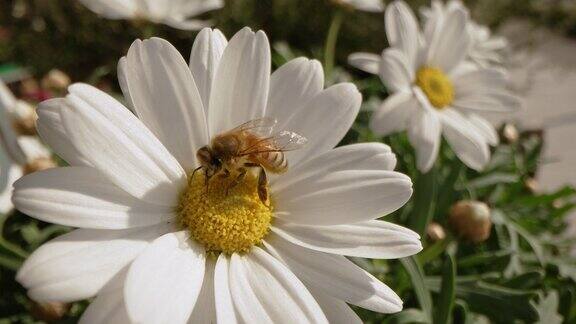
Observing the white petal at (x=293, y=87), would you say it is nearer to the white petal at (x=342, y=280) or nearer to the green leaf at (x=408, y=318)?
the white petal at (x=342, y=280)

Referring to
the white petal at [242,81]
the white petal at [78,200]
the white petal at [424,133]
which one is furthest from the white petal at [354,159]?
the white petal at [424,133]

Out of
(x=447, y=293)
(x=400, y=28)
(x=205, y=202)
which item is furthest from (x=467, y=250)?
(x=205, y=202)

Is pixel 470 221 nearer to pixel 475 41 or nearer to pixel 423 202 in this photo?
pixel 423 202

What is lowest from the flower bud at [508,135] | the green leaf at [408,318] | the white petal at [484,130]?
the green leaf at [408,318]

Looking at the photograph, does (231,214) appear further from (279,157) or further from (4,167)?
(4,167)

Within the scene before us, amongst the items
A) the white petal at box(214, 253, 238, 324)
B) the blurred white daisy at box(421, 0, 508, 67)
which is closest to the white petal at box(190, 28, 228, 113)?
the white petal at box(214, 253, 238, 324)

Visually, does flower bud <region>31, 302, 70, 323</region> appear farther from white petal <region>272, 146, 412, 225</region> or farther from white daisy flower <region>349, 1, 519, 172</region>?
white daisy flower <region>349, 1, 519, 172</region>

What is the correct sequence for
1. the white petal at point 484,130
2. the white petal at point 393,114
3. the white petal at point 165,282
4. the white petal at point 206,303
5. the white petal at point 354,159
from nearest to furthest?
the white petal at point 165,282, the white petal at point 206,303, the white petal at point 354,159, the white petal at point 393,114, the white petal at point 484,130

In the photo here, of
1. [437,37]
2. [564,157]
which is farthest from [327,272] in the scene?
[564,157]
